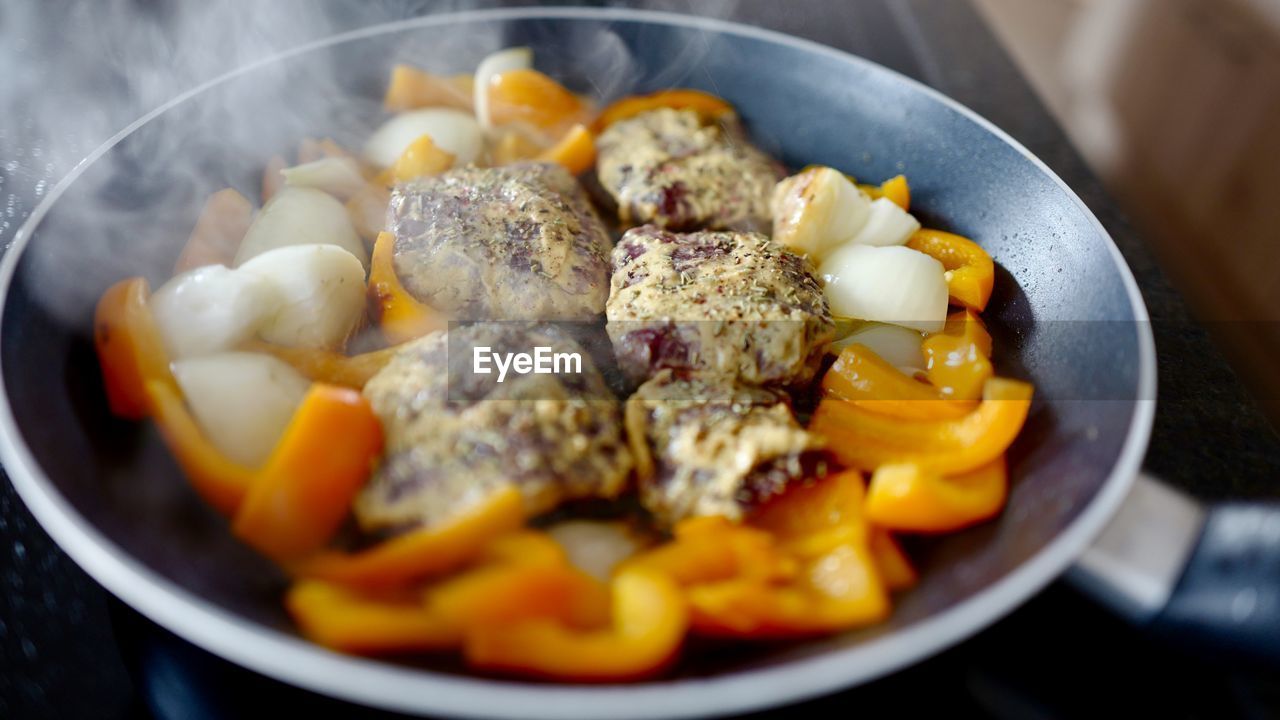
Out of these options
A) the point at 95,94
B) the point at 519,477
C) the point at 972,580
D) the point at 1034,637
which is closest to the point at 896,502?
the point at 972,580

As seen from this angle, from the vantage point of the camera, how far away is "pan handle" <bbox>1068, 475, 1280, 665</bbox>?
792 mm

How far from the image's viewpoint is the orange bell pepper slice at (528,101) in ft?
5.43

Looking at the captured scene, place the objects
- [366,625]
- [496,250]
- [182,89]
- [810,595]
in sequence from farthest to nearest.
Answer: [182,89] < [496,250] < [810,595] < [366,625]

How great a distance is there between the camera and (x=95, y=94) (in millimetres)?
1621

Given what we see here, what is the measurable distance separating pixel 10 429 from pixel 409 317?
0.49 meters

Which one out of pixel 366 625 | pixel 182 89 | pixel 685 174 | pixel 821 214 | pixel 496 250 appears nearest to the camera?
pixel 366 625

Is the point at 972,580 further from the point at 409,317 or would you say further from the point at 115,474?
the point at 115,474

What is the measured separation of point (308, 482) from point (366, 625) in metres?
0.20

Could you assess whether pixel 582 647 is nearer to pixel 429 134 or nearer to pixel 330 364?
pixel 330 364

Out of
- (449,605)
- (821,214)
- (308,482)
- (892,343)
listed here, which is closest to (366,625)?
(449,605)

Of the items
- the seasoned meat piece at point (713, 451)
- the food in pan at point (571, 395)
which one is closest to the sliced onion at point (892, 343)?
the food in pan at point (571, 395)

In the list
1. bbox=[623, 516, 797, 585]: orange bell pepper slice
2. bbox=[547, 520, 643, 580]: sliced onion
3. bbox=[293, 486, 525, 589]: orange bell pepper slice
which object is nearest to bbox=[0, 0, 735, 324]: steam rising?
bbox=[293, 486, 525, 589]: orange bell pepper slice

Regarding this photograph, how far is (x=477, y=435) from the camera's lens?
0.94m

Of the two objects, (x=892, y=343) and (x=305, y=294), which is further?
(x=892, y=343)
